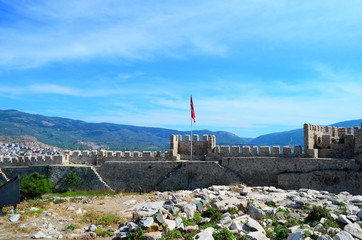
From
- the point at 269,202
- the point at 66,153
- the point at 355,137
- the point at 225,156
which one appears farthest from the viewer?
the point at 66,153

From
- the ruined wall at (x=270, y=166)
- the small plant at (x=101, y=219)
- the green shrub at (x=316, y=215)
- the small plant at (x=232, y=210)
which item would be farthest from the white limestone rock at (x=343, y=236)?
the ruined wall at (x=270, y=166)

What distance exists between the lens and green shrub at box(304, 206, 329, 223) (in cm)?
998

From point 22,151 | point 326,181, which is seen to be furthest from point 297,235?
point 22,151

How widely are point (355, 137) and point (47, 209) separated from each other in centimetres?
1595

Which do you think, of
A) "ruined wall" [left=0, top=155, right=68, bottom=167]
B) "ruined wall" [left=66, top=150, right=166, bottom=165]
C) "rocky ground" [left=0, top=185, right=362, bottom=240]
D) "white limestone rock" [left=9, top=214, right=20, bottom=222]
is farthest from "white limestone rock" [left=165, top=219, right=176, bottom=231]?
"ruined wall" [left=0, top=155, right=68, bottom=167]

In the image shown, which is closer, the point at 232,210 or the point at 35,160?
the point at 232,210

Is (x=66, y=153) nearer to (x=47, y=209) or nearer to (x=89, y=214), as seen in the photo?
(x=47, y=209)

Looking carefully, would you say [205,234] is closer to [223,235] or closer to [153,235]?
[223,235]

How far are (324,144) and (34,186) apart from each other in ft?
63.2

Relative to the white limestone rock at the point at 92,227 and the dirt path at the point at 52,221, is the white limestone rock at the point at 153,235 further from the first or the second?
the white limestone rock at the point at 92,227

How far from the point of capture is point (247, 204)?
11.4m

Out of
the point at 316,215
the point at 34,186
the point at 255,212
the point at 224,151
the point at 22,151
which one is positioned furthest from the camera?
the point at 22,151

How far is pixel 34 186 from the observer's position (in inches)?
902

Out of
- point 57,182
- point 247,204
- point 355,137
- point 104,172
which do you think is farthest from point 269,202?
point 57,182
